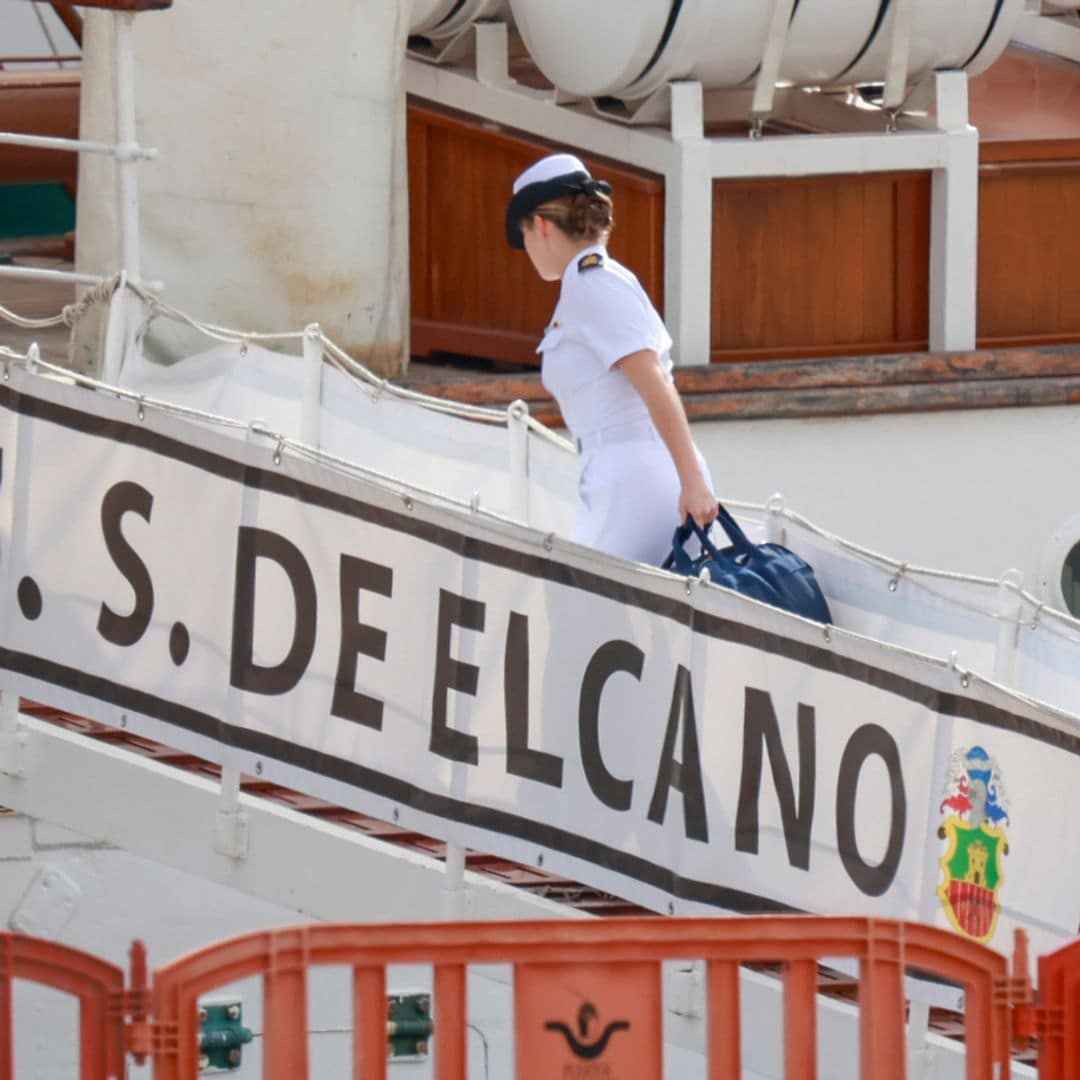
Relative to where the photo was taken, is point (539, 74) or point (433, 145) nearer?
point (433, 145)

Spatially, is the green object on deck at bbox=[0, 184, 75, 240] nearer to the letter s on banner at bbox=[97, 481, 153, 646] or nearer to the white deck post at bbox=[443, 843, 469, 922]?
the letter s on banner at bbox=[97, 481, 153, 646]

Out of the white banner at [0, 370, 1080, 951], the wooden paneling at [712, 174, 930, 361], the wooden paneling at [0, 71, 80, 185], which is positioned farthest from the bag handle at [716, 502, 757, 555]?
the wooden paneling at [0, 71, 80, 185]

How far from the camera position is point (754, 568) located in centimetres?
529

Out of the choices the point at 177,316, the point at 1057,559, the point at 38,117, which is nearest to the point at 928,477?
the point at 1057,559

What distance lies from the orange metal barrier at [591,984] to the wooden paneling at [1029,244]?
620cm

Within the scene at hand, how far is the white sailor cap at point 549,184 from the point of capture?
200 inches

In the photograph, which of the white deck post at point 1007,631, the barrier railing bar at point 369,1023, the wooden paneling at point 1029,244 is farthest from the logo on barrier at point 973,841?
the wooden paneling at point 1029,244

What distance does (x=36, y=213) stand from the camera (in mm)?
16859

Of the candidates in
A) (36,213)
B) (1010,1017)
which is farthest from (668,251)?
(36,213)

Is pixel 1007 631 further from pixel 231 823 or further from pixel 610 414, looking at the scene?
pixel 231 823

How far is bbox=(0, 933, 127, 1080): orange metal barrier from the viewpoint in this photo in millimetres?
3561

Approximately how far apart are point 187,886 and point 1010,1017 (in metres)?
4.10

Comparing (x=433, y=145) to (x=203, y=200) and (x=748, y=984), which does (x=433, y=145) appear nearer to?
(x=203, y=200)

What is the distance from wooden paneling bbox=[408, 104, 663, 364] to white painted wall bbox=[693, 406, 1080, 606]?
33.7 inches
